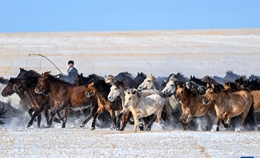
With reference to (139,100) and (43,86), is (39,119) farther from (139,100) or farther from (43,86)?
(139,100)

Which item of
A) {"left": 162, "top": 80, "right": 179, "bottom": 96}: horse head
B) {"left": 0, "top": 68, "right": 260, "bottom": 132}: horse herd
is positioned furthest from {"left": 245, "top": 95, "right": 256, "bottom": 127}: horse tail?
{"left": 162, "top": 80, "right": 179, "bottom": 96}: horse head

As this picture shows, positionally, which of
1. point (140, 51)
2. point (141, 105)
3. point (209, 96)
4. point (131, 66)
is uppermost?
point (140, 51)

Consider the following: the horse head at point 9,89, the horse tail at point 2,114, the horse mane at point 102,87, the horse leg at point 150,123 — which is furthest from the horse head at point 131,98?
the horse head at point 9,89

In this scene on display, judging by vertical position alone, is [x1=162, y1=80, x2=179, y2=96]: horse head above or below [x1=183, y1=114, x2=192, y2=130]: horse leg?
above

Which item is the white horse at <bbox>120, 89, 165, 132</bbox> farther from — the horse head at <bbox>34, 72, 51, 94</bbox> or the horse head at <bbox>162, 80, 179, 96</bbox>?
the horse head at <bbox>34, 72, 51, 94</bbox>

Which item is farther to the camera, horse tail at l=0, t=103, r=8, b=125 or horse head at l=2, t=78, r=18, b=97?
horse head at l=2, t=78, r=18, b=97

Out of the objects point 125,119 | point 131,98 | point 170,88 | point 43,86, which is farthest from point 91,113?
point 131,98

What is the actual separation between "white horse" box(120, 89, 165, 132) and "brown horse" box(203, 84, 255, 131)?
1008 millimetres

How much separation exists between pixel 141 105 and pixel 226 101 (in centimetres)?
185

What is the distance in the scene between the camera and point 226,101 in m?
19.7

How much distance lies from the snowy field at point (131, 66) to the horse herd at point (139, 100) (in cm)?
41

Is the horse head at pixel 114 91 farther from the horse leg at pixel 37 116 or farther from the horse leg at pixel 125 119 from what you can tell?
the horse leg at pixel 37 116

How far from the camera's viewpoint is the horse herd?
19578mm

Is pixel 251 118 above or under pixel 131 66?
under
